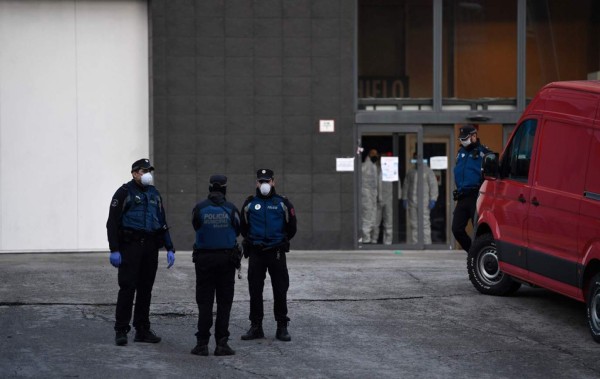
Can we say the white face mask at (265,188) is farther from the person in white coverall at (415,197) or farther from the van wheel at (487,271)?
the person in white coverall at (415,197)

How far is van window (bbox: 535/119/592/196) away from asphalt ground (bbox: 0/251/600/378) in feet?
4.93

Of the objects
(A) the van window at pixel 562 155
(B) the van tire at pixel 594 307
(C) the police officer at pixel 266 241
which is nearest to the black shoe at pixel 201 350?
(C) the police officer at pixel 266 241

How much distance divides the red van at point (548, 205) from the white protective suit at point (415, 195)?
5721 mm

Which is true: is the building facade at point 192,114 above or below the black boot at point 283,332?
above

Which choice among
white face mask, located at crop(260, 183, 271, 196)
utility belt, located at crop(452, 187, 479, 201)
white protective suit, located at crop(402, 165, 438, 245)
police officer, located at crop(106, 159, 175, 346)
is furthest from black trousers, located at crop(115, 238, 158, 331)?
white protective suit, located at crop(402, 165, 438, 245)

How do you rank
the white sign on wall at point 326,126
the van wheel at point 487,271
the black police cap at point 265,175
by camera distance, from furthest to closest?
the white sign on wall at point 326,126 → the van wheel at point 487,271 → the black police cap at point 265,175

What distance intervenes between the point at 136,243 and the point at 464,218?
5.28 metres

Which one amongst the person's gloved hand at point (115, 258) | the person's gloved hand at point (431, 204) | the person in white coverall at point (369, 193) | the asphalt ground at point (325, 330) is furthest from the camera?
the person's gloved hand at point (431, 204)

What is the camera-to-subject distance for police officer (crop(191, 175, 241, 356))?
9.88 m

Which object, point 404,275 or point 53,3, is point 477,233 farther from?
point 53,3

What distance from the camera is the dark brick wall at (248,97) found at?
733 inches

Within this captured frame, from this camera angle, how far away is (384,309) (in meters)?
12.3

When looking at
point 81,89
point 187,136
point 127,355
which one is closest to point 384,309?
point 127,355

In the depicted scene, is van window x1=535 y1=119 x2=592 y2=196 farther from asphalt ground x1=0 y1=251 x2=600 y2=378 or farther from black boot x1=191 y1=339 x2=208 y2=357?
black boot x1=191 y1=339 x2=208 y2=357
